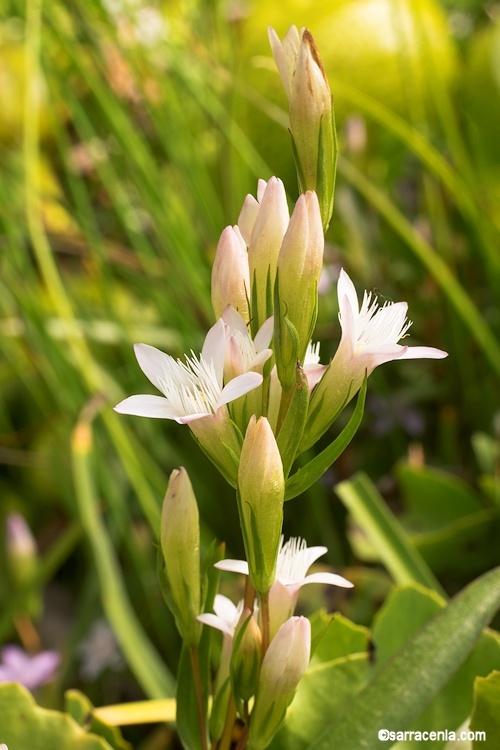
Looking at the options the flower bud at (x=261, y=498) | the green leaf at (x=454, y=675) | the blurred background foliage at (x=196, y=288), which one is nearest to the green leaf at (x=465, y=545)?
the blurred background foliage at (x=196, y=288)

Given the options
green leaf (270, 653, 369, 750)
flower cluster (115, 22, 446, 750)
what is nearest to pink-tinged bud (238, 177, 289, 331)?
flower cluster (115, 22, 446, 750)

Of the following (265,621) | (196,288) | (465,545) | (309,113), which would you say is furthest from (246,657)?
(196,288)

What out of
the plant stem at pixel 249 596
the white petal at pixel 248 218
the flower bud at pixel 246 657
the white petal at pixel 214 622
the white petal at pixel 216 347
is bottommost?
the flower bud at pixel 246 657

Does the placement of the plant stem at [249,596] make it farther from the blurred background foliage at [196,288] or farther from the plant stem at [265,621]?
the blurred background foliage at [196,288]

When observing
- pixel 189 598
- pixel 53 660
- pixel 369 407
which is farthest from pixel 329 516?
pixel 189 598

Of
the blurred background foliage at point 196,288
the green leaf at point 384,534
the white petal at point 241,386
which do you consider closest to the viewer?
the white petal at point 241,386

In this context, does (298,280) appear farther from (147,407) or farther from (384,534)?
(384,534)

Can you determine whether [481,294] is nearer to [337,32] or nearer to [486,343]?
[486,343]
